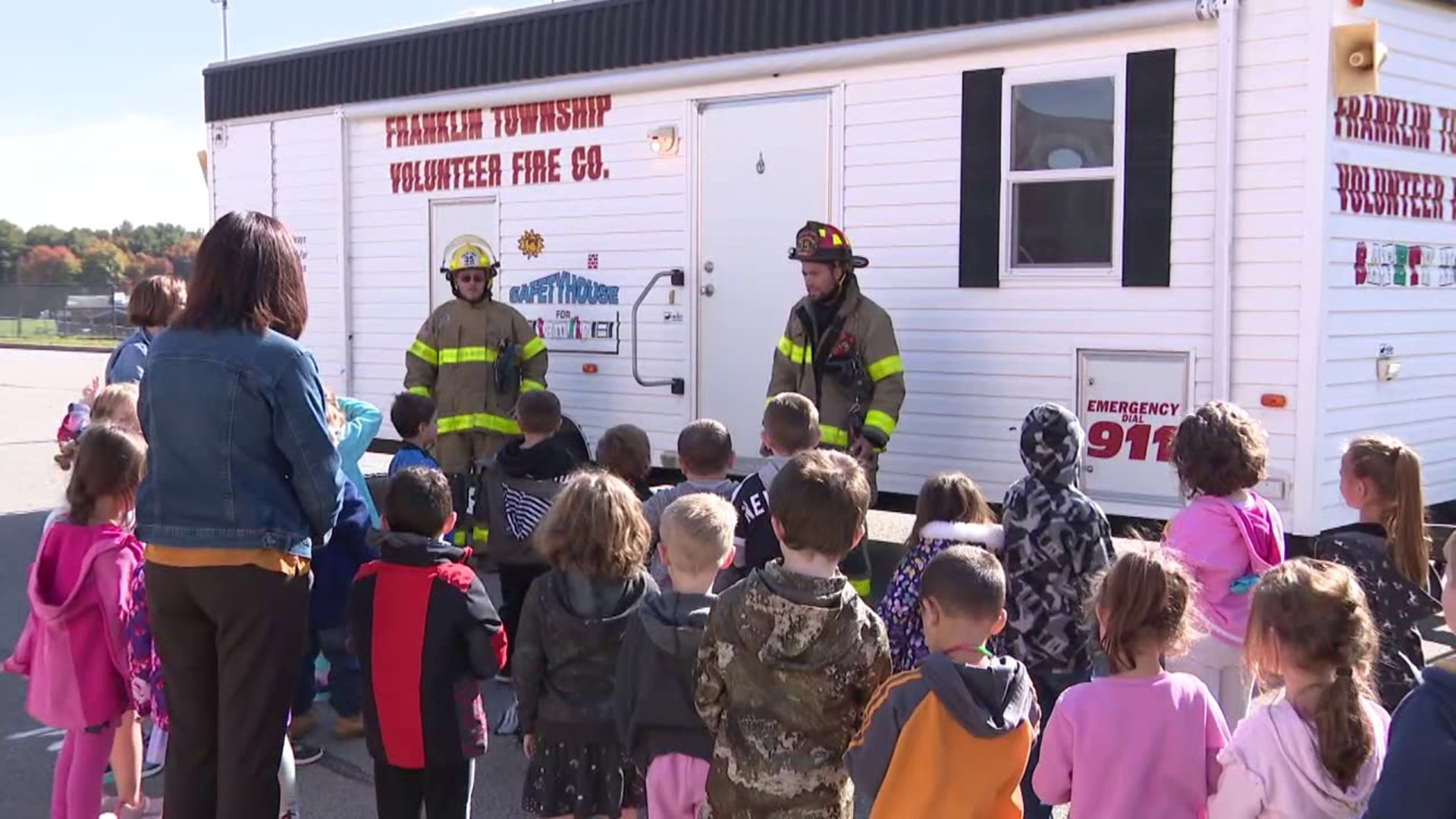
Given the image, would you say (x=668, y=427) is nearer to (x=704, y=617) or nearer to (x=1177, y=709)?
(x=704, y=617)

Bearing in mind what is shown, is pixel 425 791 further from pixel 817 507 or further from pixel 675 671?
pixel 817 507

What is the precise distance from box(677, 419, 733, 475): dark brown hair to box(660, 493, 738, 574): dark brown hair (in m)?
1.09

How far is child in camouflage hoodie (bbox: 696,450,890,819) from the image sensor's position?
3.17m

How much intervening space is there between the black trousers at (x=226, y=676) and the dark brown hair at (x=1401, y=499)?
2.88 meters

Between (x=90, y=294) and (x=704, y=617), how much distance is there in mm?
52015

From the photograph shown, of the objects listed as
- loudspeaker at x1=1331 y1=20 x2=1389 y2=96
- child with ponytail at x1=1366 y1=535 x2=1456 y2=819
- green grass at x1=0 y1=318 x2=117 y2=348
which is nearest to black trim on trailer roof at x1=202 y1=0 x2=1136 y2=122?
loudspeaker at x1=1331 y1=20 x2=1389 y2=96

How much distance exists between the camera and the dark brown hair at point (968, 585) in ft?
9.87

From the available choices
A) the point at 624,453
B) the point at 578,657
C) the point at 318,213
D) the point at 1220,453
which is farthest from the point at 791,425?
the point at 318,213

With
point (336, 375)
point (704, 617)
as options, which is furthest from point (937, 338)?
point (336, 375)

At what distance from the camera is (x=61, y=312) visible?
49.3 m

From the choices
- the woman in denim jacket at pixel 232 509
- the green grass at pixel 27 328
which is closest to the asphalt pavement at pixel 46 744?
the woman in denim jacket at pixel 232 509

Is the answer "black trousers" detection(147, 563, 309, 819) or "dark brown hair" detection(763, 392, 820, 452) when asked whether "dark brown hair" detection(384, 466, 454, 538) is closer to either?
"black trousers" detection(147, 563, 309, 819)

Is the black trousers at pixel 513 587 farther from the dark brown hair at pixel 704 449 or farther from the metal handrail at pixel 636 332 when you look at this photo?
the metal handrail at pixel 636 332

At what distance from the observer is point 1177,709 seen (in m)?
3.03
